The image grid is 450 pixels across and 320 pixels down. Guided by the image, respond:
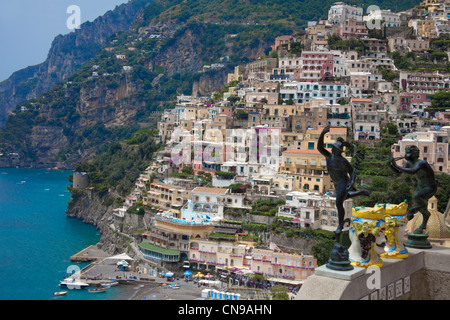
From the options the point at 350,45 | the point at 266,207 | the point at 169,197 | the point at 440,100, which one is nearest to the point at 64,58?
the point at 350,45

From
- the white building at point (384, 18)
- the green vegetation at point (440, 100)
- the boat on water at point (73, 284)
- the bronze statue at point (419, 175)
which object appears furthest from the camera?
the white building at point (384, 18)

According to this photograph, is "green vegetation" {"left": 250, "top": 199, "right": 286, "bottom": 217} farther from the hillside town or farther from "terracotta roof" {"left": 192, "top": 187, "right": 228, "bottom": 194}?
"terracotta roof" {"left": 192, "top": 187, "right": 228, "bottom": 194}

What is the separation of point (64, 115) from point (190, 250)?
7016 cm

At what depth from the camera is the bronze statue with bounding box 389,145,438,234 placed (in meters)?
6.39

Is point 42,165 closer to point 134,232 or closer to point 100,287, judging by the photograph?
point 134,232

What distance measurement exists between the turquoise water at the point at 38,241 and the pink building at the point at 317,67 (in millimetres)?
19188

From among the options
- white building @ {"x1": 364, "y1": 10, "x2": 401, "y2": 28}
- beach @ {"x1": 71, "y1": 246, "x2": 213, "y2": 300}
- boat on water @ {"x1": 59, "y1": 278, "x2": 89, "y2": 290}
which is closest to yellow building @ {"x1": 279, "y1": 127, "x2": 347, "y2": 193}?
beach @ {"x1": 71, "y1": 246, "x2": 213, "y2": 300}

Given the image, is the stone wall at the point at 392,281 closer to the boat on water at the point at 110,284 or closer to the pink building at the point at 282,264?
the pink building at the point at 282,264

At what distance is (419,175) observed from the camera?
658 centimetres

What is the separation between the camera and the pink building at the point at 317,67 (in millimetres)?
41513

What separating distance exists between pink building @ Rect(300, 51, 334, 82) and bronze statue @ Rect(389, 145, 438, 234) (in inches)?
1394

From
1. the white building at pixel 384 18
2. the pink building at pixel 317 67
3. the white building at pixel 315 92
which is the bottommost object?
the white building at pixel 315 92

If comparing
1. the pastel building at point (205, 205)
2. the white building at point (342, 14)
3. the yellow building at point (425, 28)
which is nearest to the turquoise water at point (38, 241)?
the pastel building at point (205, 205)

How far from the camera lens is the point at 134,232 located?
1334 inches
